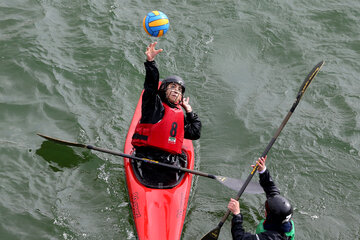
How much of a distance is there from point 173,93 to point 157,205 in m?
1.54

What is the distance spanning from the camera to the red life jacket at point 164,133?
5848mm

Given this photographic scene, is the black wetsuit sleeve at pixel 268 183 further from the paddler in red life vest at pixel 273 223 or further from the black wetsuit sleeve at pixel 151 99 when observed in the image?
the black wetsuit sleeve at pixel 151 99

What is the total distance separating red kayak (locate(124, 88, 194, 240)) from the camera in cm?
521

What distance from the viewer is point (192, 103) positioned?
26.7ft

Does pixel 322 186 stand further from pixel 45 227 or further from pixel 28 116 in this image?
pixel 28 116

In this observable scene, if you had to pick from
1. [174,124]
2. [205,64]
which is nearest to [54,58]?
[205,64]

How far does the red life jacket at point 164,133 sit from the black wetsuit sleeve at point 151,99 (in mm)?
74

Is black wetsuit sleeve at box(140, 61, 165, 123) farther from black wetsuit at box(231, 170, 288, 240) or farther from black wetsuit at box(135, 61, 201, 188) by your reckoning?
black wetsuit at box(231, 170, 288, 240)

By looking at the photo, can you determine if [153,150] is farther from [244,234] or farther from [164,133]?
[244,234]

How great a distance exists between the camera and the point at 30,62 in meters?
8.34

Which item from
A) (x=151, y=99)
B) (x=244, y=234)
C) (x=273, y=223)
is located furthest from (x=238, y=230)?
(x=151, y=99)

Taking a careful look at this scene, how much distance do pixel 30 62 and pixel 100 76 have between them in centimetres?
135

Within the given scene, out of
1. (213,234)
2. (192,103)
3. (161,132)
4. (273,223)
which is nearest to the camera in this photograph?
(273,223)

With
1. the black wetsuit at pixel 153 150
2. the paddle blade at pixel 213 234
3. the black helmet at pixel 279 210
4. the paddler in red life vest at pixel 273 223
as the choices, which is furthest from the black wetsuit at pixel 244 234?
the black wetsuit at pixel 153 150
